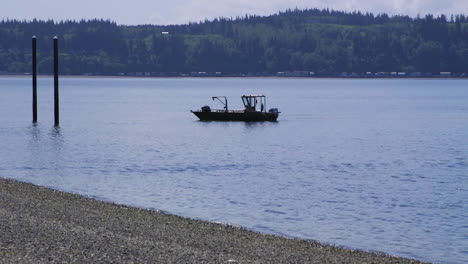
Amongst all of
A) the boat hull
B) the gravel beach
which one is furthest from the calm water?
the gravel beach

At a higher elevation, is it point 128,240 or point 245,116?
point 128,240

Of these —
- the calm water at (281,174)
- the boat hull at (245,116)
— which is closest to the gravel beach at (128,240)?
the calm water at (281,174)

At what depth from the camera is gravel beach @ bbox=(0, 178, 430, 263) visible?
55.8ft

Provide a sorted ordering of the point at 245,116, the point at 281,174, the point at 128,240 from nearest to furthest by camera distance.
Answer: the point at 128,240 < the point at 281,174 < the point at 245,116

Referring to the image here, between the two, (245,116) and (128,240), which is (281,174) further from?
(245,116)

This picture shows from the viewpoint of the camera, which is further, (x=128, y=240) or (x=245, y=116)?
(x=245, y=116)

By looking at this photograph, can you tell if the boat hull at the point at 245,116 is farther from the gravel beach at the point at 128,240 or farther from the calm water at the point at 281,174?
the gravel beach at the point at 128,240

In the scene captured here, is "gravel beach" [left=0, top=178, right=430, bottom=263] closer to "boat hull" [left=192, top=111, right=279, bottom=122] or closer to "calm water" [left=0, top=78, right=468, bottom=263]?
"calm water" [left=0, top=78, right=468, bottom=263]

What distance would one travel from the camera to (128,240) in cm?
1908

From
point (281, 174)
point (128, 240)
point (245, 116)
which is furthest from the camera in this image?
point (245, 116)

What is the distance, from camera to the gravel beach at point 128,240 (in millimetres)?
17016

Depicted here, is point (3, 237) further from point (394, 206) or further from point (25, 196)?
point (394, 206)

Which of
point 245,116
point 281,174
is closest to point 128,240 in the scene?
point 281,174

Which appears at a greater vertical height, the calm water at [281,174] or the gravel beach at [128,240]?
the gravel beach at [128,240]
